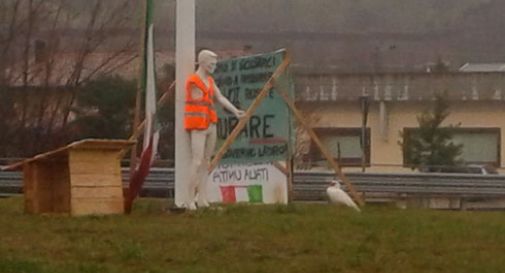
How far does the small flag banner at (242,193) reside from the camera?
64.4 ft

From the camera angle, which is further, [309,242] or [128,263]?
[309,242]

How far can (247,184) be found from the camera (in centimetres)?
1969

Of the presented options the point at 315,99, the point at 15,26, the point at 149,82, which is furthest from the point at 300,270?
the point at 315,99

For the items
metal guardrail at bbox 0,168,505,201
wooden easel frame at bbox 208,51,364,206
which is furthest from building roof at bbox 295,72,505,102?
wooden easel frame at bbox 208,51,364,206

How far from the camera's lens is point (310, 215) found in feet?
45.6

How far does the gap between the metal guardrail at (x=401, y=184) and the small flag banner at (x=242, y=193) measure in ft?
29.7

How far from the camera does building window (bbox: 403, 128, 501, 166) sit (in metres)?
48.3

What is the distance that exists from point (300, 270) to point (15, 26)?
34.4 meters

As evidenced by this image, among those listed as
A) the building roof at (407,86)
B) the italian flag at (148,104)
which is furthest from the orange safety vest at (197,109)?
the building roof at (407,86)

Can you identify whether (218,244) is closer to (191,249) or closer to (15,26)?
(191,249)

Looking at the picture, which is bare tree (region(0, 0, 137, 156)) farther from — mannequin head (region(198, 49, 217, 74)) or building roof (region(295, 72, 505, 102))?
mannequin head (region(198, 49, 217, 74))

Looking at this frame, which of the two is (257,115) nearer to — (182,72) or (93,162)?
(182,72)

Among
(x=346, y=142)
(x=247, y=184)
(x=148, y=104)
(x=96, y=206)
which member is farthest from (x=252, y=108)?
(x=346, y=142)

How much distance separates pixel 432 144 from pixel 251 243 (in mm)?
33681
